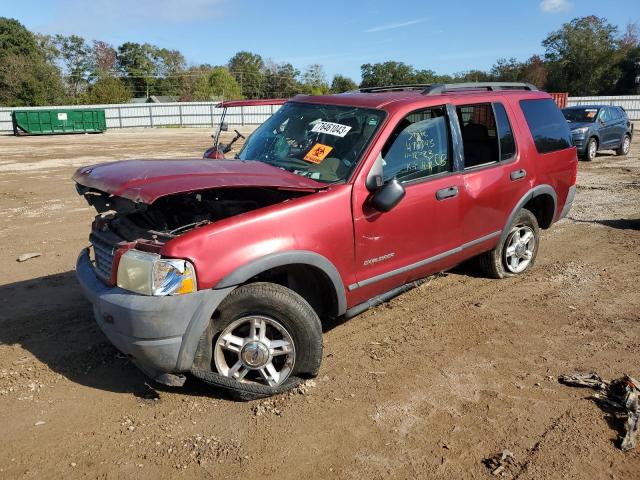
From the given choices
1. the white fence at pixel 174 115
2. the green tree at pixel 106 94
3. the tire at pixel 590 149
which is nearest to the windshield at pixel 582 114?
the tire at pixel 590 149

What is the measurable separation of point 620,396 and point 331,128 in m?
2.73

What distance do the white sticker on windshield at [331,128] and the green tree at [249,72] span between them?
79.9 meters

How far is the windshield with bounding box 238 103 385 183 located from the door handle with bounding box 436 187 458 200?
77 centimetres

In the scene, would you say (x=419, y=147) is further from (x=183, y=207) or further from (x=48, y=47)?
(x=48, y=47)

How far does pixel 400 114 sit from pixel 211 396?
96.5 inches

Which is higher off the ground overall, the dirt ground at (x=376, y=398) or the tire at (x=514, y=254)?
the tire at (x=514, y=254)

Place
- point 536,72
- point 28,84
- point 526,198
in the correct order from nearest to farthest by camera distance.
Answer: point 526,198, point 28,84, point 536,72

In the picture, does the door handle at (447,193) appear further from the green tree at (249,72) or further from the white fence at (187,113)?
the green tree at (249,72)

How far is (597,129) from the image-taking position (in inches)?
639

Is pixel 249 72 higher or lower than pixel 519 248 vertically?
higher

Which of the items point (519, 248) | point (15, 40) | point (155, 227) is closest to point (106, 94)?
point (15, 40)

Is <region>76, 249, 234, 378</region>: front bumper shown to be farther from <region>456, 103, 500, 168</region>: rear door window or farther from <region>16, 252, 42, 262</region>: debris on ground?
<region>16, 252, 42, 262</region>: debris on ground

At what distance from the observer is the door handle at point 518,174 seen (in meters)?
5.10

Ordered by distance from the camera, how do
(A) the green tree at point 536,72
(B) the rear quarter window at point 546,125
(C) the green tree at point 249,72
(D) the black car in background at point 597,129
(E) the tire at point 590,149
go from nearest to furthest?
(B) the rear quarter window at point 546,125 < (D) the black car in background at point 597,129 < (E) the tire at point 590,149 < (A) the green tree at point 536,72 < (C) the green tree at point 249,72
